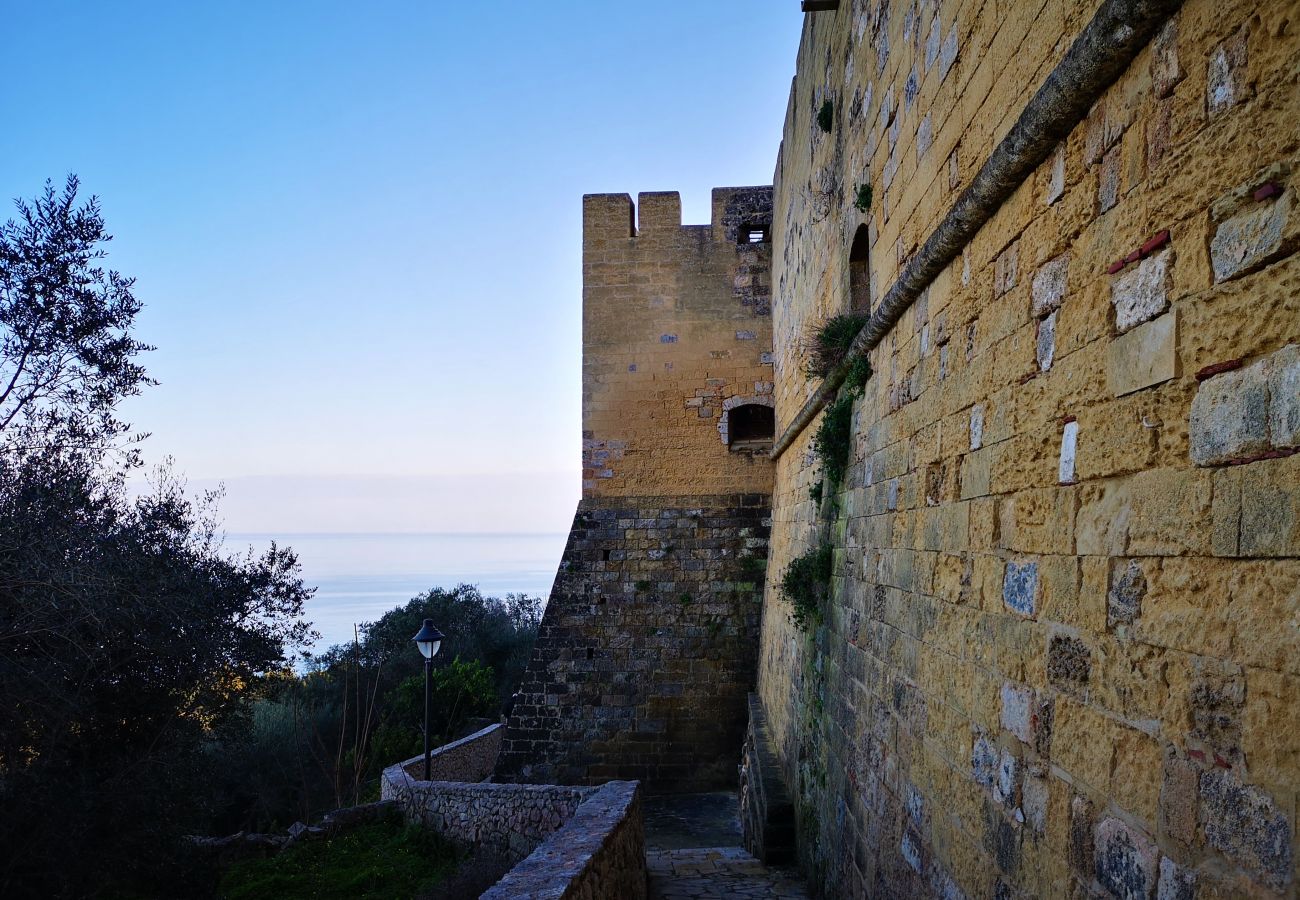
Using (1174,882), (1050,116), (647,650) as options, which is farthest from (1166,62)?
(647,650)

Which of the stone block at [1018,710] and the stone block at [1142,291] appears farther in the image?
the stone block at [1018,710]

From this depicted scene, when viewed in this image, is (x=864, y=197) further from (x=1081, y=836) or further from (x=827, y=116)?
(x=1081, y=836)

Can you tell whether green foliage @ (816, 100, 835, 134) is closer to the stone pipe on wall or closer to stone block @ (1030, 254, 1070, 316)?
the stone pipe on wall

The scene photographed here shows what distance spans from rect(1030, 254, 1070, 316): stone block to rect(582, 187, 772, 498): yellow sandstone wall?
931 centimetres

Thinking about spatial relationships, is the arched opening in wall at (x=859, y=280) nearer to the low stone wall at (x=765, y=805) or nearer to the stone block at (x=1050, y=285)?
the stone block at (x=1050, y=285)

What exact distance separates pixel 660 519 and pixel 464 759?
178 inches

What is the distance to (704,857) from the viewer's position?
→ 7.24 m

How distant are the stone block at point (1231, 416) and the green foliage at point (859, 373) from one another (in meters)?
3.21

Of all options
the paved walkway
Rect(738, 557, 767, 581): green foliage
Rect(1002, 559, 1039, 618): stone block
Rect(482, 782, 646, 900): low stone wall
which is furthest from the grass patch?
Rect(1002, 559, 1039, 618): stone block

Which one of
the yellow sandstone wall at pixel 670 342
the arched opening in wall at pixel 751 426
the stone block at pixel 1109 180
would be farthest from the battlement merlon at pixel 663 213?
the stone block at pixel 1109 180

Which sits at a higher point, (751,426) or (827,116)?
(827,116)

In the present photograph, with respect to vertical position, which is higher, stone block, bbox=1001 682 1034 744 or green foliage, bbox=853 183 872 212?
green foliage, bbox=853 183 872 212

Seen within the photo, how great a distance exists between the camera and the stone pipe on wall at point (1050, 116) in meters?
1.88

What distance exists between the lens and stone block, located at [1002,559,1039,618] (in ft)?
7.61
